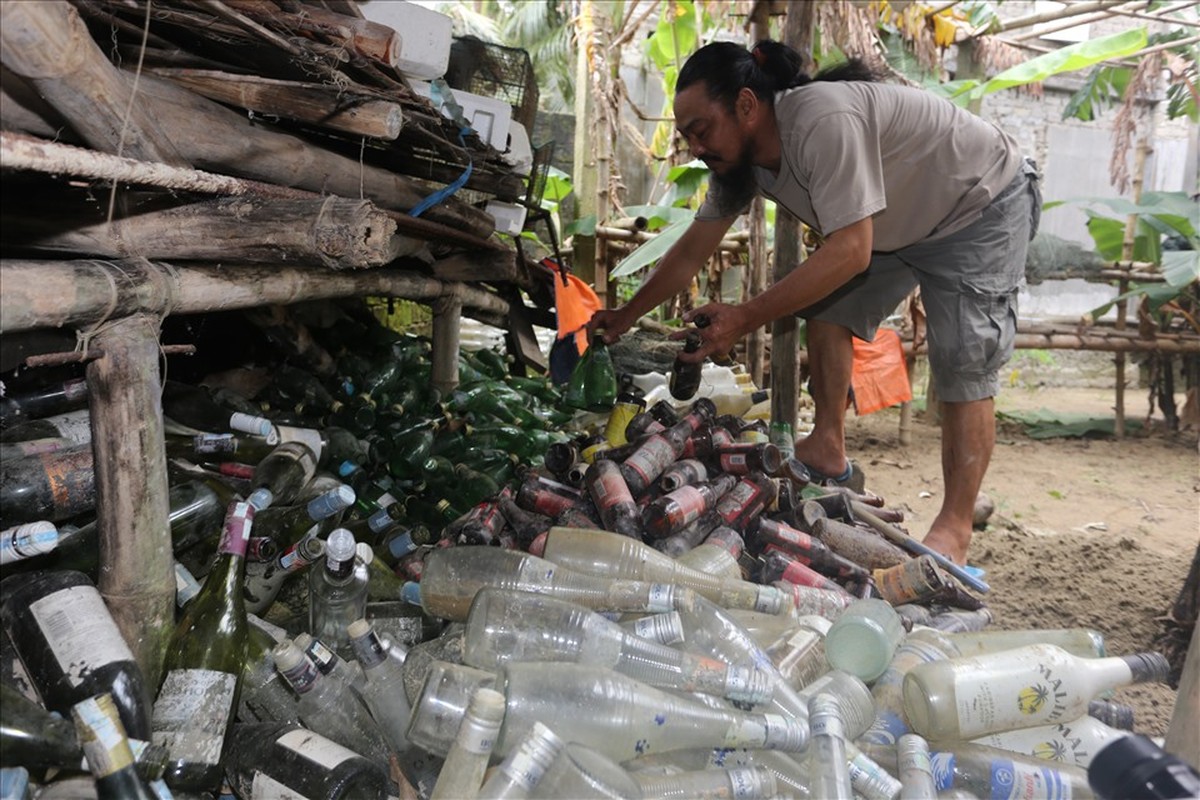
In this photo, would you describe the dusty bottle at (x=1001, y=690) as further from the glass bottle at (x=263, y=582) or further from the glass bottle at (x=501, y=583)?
the glass bottle at (x=263, y=582)

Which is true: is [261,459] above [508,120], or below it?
below

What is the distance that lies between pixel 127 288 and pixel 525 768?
1.09 meters

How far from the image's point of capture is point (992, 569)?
11.9 ft

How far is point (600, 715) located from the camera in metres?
Result: 1.37

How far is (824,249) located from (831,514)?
3.29 ft

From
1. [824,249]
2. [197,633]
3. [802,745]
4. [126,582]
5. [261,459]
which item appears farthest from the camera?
[824,249]

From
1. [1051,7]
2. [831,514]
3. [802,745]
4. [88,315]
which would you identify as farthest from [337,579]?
[1051,7]

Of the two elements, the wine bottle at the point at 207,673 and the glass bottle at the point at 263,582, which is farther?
the glass bottle at the point at 263,582

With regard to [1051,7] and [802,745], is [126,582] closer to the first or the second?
[802,745]

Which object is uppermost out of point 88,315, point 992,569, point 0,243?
point 0,243

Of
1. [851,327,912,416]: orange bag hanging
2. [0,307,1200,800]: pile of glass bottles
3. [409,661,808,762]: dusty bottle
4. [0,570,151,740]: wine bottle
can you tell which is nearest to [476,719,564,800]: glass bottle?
[0,307,1200,800]: pile of glass bottles

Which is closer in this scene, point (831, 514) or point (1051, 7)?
point (831, 514)

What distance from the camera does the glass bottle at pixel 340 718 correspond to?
1.52 metres

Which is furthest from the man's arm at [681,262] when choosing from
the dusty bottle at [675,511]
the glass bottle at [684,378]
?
the dusty bottle at [675,511]
